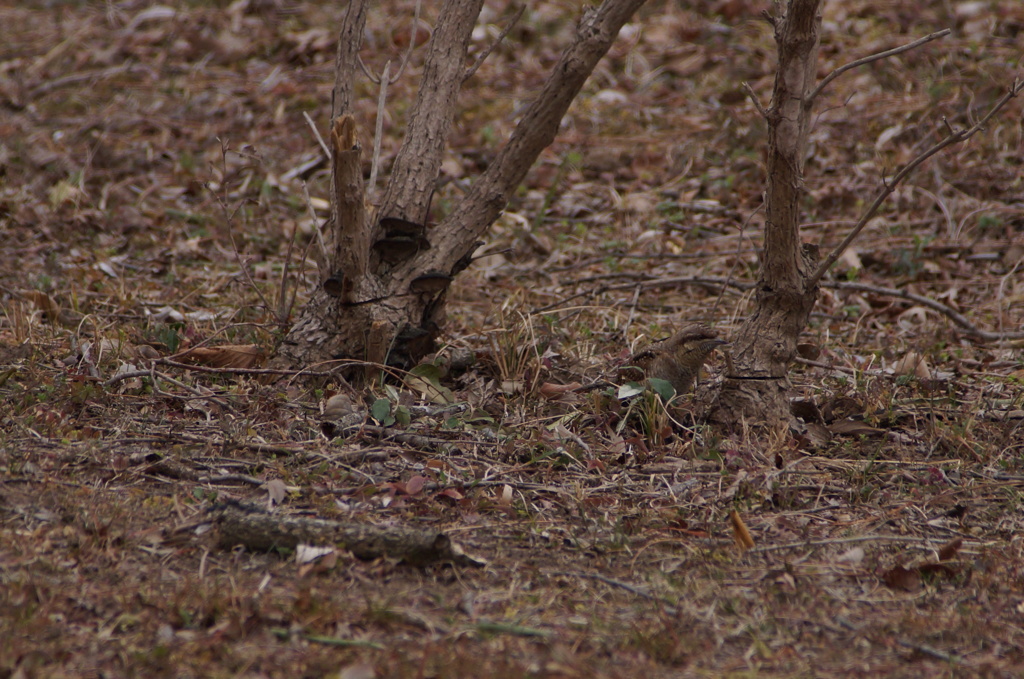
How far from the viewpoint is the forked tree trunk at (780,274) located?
11.2 ft

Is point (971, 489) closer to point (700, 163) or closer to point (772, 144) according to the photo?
point (772, 144)

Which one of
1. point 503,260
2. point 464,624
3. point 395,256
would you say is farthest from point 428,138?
point 464,624

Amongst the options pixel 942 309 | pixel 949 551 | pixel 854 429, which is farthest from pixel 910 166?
pixel 942 309

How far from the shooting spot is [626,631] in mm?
2502

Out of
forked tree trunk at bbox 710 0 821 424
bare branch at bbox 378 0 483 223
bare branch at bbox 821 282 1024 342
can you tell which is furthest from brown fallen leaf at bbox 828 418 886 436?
bare branch at bbox 378 0 483 223

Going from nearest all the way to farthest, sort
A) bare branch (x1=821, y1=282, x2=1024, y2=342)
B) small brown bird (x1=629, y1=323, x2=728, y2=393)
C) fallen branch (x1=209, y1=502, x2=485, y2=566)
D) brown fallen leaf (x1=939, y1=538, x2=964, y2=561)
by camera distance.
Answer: fallen branch (x1=209, y1=502, x2=485, y2=566)
brown fallen leaf (x1=939, y1=538, x2=964, y2=561)
small brown bird (x1=629, y1=323, x2=728, y2=393)
bare branch (x1=821, y1=282, x2=1024, y2=342)

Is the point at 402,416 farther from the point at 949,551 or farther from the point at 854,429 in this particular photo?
the point at 949,551

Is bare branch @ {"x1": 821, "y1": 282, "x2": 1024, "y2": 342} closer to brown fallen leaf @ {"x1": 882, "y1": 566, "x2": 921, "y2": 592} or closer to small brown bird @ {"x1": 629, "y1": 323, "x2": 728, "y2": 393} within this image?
small brown bird @ {"x1": 629, "y1": 323, "x2": 728, "y2": 393}

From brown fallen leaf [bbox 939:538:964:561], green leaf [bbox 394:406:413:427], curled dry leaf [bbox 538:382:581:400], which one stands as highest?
brown fallen leaf [bbox 939:538:964:561]

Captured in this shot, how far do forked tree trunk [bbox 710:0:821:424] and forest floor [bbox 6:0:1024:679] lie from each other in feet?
0.50

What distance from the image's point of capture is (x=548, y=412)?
4012 mm

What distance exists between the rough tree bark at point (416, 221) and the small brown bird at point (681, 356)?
3.34ft

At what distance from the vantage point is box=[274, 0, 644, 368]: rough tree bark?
4117mm

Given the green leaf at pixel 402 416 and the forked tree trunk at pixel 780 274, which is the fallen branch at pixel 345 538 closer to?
the green leaf at pixel 402 416
